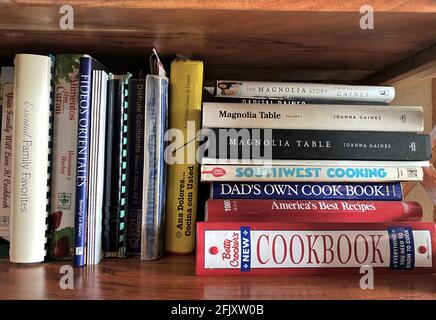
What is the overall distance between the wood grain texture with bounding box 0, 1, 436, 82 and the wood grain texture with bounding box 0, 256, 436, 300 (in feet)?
1.00

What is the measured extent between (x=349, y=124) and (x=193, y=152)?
0.22m

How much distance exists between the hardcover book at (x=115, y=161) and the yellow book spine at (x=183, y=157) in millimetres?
65

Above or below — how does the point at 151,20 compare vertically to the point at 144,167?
above

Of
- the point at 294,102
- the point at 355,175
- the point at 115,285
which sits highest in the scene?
the point at 294,102

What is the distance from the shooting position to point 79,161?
1.72 ft

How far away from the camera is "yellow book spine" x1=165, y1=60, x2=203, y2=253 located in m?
0.58

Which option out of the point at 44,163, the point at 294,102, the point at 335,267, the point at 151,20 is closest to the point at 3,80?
the point at 44,163

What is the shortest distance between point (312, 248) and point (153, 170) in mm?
233

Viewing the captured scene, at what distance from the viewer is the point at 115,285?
47 centimetres

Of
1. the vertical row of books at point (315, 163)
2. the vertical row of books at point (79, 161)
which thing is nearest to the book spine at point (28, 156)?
Answer: the vertical row of books at point (79, 161)

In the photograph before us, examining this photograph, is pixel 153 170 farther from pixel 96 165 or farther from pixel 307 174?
pixel 307 174

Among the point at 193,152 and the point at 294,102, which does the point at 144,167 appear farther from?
the point at 294,102

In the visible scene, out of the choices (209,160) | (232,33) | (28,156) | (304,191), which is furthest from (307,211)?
(28,156)

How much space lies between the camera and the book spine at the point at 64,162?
0.55 metres
